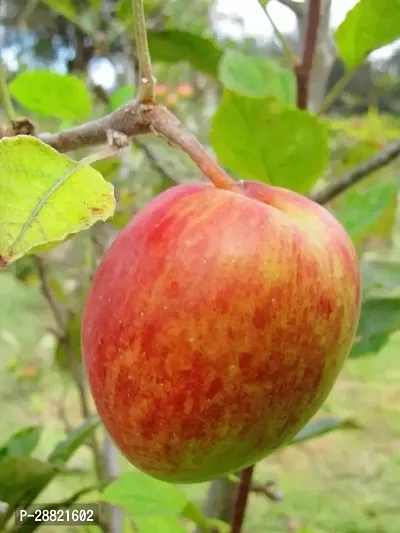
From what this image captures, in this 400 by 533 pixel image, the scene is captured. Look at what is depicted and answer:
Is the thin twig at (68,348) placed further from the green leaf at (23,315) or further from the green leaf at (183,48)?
the green leaf at (23,315)

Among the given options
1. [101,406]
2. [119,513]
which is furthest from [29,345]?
[101,406]

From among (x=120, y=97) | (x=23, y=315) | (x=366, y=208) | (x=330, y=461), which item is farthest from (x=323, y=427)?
(x=23, y=315)

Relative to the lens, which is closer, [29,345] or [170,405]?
[170,405]

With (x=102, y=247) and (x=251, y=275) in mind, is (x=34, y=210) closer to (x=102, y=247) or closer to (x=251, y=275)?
(x=251, y=275)

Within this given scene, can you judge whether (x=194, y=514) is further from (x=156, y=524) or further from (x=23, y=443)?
(x=23, y=443)

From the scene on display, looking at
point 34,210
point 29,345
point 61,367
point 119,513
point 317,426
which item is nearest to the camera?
point 34,210

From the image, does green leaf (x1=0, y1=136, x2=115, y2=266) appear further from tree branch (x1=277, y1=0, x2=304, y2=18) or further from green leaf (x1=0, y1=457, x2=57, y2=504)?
tree branch (x1=277, y1=0, x2=304, y2=18)

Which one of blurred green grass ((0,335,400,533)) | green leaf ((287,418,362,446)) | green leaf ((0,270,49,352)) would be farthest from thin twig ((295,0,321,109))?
green leaf ((0,270,49,352))
